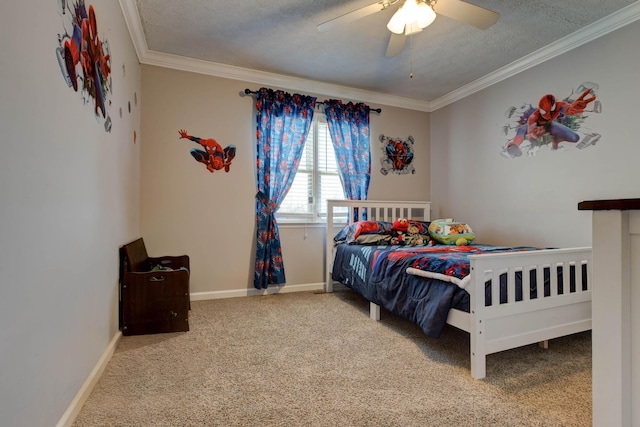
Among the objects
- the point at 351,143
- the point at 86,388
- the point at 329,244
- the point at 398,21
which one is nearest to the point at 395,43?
the point at 398,21

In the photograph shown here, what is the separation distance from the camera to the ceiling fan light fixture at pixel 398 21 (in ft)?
6.06

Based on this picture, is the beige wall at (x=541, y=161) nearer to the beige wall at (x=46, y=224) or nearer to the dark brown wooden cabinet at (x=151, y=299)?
the dark brown wooden cabinet at (x=151, y=299)

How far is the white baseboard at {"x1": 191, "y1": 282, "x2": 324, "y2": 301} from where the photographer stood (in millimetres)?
3064

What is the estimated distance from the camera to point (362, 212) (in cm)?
365

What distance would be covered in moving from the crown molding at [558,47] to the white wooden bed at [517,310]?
68.6 inches

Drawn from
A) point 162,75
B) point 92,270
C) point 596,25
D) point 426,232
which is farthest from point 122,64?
point 596,25

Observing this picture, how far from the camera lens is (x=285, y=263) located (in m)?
3.41

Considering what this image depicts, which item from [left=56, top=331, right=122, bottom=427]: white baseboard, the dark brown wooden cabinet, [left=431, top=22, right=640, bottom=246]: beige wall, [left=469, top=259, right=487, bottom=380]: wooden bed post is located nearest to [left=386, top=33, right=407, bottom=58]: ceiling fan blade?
[left=431, top=22, right=640, bottom=246]: beige wall

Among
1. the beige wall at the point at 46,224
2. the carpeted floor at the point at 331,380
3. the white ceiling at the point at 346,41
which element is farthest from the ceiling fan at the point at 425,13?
the carpeted floor at the point at 331,380

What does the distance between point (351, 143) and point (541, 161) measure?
1.89m

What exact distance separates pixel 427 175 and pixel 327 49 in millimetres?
2161

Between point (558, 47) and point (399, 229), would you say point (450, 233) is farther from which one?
point (558, 47)

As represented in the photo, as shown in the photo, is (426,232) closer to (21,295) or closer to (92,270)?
(92,270)

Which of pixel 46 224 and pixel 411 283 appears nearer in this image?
pixel 46 224
